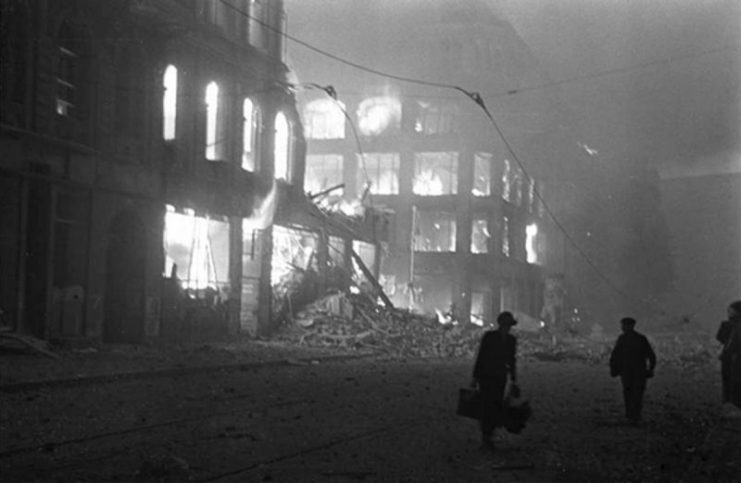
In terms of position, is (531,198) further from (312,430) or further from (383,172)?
(312,430)

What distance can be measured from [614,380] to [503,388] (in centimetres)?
1389

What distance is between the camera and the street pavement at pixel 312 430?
953cm

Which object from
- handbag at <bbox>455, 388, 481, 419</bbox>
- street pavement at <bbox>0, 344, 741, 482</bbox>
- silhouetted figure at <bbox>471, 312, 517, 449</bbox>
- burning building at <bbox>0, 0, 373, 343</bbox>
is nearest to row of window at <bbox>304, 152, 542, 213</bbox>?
burning building at <bbox>0, 0, 373, 343</bbox>

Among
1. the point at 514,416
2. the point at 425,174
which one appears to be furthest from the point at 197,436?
→ the point at 425,174

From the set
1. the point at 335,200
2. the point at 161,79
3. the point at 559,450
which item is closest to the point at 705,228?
the point at 335,200

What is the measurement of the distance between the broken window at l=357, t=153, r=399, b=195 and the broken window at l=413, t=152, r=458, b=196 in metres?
1.55

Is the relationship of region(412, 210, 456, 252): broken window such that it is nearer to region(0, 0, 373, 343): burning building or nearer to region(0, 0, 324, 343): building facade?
region(0, 0, 373, 343): burning building

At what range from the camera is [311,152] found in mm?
74312

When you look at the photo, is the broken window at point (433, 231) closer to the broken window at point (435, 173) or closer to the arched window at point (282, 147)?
the broken window at point (435, 173)

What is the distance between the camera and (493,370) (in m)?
11.6

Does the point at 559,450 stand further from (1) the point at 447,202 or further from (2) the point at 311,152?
(2) the point at 311,152

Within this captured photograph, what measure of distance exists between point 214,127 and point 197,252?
179 inches

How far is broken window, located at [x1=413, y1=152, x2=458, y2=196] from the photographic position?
70312mm

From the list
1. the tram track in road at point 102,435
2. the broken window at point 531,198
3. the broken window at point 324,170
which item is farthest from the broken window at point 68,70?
the broken window at point 531,198
